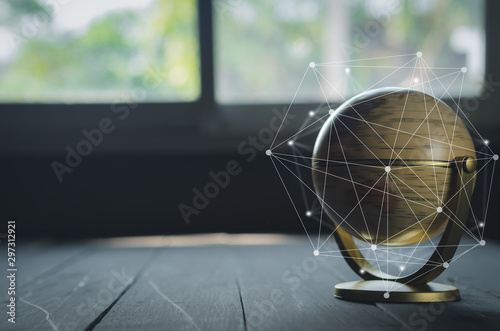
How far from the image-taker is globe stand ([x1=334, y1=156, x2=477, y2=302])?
185 centimetres

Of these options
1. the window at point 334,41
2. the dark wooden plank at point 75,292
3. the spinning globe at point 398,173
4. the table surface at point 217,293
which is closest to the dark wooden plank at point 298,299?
the table surface at point 217,293

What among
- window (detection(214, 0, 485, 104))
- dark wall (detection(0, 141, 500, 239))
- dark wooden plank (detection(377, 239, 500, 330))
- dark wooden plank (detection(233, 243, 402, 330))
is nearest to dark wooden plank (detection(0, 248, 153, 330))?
dark wooden plank (detection(233, 243, 402, 330))

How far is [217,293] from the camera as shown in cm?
219

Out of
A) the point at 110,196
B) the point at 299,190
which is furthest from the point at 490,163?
the point at 110,196

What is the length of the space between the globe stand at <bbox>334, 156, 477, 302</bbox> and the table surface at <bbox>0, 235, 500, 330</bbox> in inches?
1.4

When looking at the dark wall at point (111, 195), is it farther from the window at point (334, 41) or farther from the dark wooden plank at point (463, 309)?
the dark wooden plank at point (463, 309)

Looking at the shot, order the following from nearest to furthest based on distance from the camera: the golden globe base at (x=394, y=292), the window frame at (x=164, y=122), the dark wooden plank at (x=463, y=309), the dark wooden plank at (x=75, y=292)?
the dark wooden plank at (x=463, y=309) < the dark wooden plank at (x=75, y=292) < the golden globe base at (x=394, y=292) < the window frame at (x=164, y=122)

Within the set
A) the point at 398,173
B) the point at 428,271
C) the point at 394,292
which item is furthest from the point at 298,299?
the point at 398,173

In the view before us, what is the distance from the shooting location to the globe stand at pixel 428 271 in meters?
1.85

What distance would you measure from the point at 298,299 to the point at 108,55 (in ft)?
10.6

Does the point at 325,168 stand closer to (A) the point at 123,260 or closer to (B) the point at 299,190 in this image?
(A) the point at 123,260

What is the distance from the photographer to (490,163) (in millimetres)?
4633

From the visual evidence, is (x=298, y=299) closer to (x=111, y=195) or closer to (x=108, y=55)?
(x=111, y=195)

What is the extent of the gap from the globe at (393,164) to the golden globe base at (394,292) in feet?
→ 0.48
